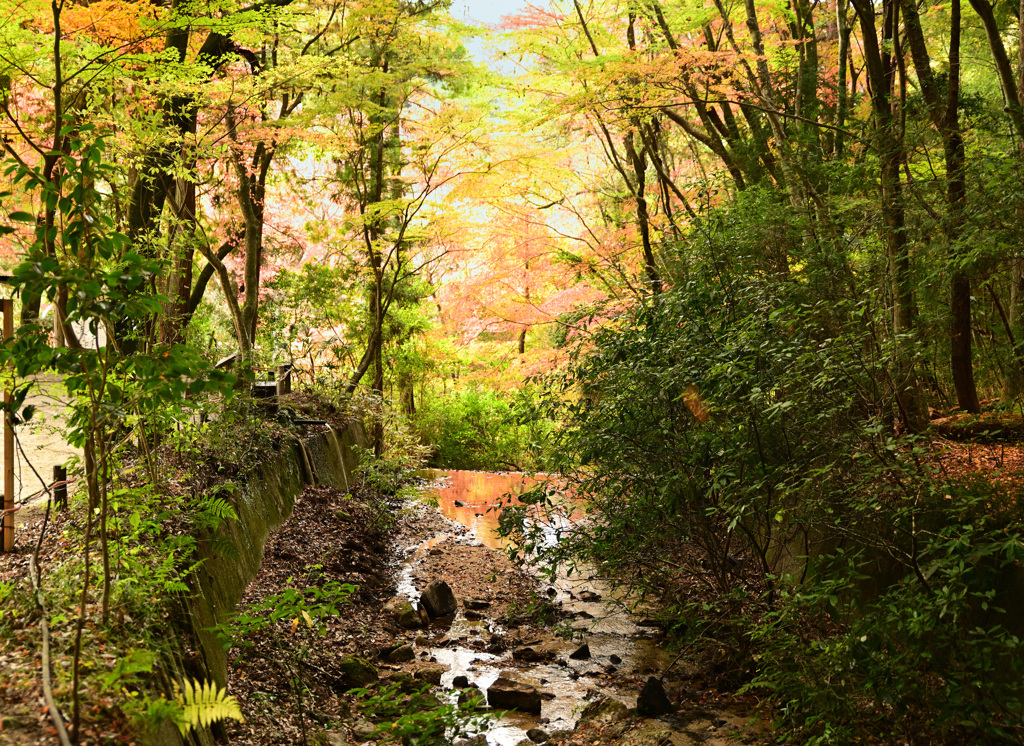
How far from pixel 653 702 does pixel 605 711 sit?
0.38 m

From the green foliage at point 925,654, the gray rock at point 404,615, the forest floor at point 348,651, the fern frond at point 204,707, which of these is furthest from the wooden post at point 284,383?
the green foliage at point 925,654

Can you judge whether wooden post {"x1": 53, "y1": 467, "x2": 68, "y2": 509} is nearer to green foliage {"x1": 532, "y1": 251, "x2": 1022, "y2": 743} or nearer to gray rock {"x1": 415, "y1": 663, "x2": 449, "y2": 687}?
gray rock {"x1": 415, "y1": 663, "x2": 449, "y2": 687}

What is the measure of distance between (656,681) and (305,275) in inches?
368

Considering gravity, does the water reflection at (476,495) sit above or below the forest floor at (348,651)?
below

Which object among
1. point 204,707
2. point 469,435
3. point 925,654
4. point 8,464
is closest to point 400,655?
point 8,464

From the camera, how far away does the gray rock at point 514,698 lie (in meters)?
5.38

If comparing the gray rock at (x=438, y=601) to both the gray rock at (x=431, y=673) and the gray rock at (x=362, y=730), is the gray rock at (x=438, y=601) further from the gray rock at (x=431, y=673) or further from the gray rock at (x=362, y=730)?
the gray rock at (x=362, y=730)

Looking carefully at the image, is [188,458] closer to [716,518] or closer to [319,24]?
[716,518]

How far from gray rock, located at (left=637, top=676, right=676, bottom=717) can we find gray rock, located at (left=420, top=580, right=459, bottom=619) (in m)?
2.77

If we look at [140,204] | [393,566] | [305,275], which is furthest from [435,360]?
[140,204]

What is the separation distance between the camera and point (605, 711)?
5160mm

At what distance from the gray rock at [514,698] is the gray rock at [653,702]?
2.63ft

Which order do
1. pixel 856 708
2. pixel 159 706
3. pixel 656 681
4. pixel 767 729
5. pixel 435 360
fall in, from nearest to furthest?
pixel 159 706
pixel 856 708
pixel 767 729
pixel 656 681
pixel 435 360

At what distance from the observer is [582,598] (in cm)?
821
